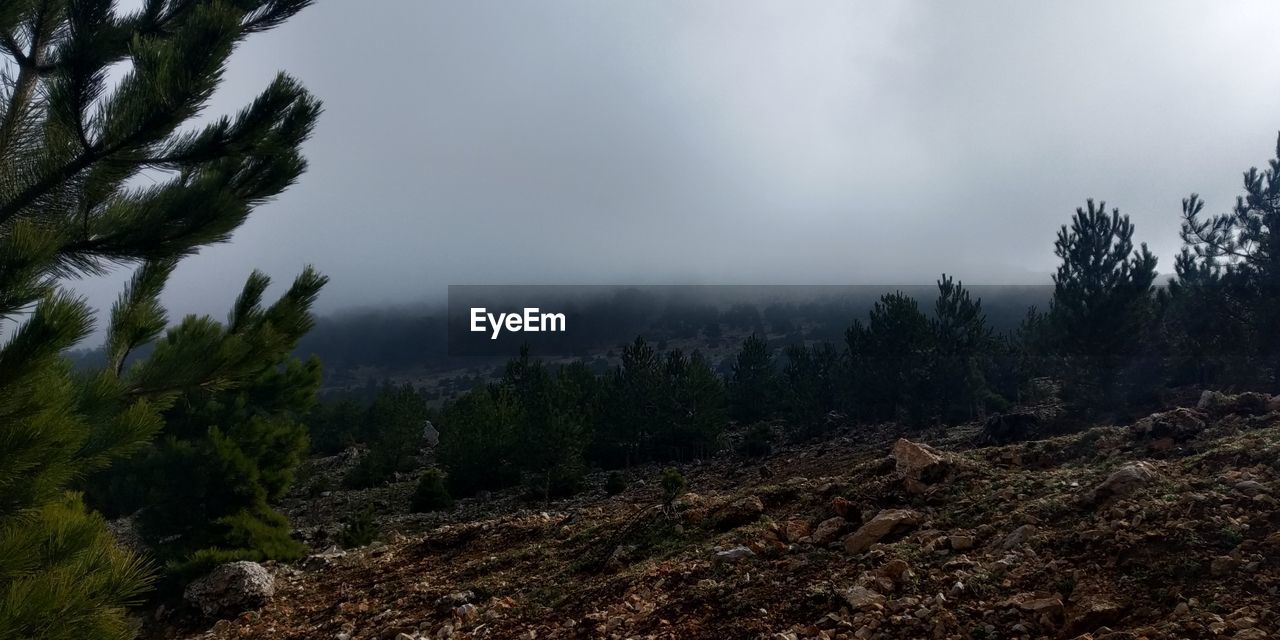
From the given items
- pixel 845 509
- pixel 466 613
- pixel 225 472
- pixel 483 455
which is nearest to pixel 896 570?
pixel 845 509

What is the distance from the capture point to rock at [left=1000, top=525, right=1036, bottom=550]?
6539mm

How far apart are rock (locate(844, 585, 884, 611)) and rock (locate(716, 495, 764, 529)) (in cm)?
352

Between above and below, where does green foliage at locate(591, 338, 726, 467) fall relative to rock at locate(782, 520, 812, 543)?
below

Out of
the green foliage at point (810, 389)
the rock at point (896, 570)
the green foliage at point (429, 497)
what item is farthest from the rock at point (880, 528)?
the green foliage at point (810, 389)

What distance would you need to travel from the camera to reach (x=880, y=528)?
7.68m

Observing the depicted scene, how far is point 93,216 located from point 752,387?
42.9 metres

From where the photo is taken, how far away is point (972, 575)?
Result: 5980 mm

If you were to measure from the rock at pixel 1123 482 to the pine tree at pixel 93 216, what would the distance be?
8.39 m

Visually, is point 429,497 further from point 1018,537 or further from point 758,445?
point 1018,537

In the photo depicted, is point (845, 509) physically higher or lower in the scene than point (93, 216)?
lower

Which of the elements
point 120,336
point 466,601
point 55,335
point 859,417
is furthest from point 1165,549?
point 859,417

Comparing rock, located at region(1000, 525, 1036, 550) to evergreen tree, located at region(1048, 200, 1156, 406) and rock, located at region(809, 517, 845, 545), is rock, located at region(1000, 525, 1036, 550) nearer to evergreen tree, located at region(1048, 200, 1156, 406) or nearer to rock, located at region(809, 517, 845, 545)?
rock, located at region(809, 517, 845, 545)

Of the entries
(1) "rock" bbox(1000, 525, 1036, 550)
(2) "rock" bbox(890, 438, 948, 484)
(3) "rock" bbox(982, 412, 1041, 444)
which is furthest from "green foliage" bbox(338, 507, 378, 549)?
(3) "rock" bbox(982, 412, 1041, 444)

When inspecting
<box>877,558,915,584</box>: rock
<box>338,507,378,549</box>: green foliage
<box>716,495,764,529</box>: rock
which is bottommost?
<box>338,507,378,549</box>: green foliage
